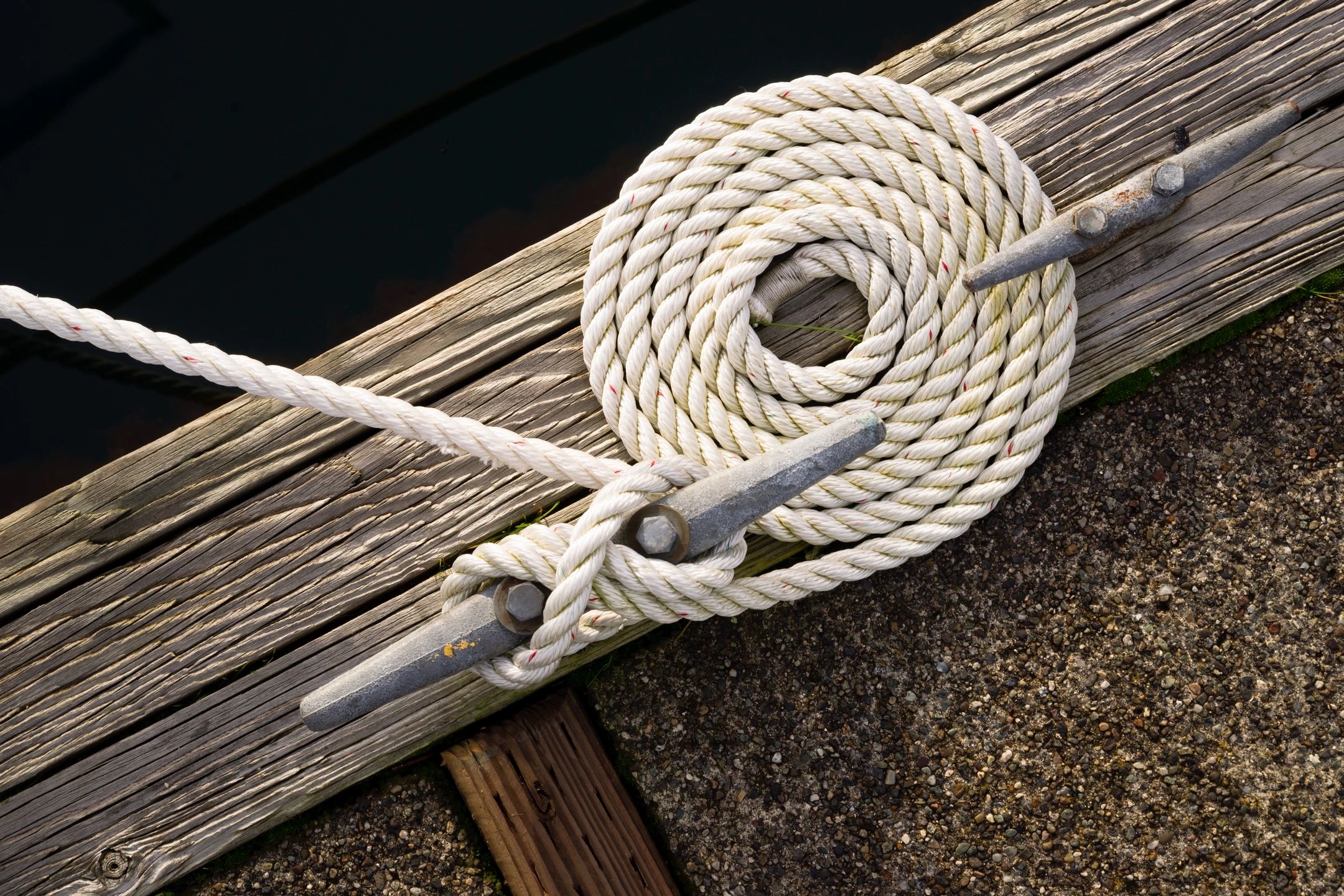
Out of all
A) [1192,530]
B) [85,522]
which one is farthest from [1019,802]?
[85,522]

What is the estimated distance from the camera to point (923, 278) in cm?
155

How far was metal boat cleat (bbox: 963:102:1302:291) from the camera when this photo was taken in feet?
4.79

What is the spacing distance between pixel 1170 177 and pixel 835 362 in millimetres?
613

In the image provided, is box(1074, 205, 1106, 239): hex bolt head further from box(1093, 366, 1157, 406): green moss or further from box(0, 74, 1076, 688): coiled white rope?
box(1093, 366, 1157, 406): green moss

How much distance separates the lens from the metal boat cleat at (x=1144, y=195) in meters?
1.46

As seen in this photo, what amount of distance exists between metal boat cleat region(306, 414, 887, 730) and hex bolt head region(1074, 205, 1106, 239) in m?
0.50

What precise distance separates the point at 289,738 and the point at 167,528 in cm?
47

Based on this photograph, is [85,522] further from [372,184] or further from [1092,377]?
[1092,377]

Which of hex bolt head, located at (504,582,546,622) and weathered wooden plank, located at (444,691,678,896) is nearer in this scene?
hex bolt head, located at (504,582,546,622)

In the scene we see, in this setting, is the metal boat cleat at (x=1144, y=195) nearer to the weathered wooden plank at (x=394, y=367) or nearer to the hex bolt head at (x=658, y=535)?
the weathered wooden plank at (x=394, y=367)

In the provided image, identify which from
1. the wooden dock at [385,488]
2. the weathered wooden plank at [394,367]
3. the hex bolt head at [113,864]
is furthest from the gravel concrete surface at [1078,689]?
the hex bolt head at [113,864]

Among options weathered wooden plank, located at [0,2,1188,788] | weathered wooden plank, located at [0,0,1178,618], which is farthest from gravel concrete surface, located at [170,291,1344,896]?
weathered wooden plank, located at [0,0,1178,618]

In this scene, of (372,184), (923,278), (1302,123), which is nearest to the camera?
(923,278)

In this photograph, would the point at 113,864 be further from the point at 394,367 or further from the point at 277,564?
the point at 394,367
